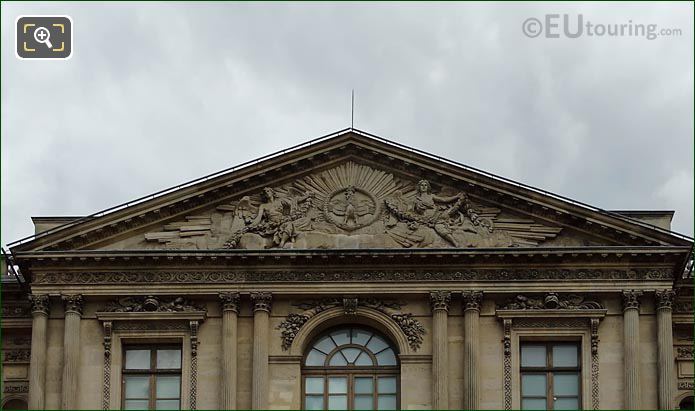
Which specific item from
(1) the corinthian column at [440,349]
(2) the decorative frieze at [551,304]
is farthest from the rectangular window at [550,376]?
(1) the corinthian column at [440,349]

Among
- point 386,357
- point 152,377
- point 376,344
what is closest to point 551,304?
point 386,357

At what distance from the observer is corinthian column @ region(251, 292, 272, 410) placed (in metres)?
52.0

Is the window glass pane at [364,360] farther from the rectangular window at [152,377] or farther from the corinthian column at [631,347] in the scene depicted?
the corinthian column at [631,347]

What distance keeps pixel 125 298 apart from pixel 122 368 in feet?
5.51

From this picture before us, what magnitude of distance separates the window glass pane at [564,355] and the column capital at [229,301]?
303 inches

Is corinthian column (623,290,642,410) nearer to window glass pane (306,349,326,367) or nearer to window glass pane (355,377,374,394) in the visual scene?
window glass pane (355,377,374,394)

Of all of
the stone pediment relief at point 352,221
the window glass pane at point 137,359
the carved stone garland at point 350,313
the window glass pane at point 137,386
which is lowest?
the window glass pane at point 137,386

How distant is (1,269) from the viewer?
55.2 m

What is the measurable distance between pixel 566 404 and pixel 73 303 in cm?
1199

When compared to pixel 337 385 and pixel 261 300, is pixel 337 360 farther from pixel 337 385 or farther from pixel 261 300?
pixel 261 300

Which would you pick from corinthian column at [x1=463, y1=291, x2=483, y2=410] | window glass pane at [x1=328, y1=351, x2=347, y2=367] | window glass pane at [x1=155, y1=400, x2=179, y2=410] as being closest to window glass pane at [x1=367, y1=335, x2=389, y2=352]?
window glass pane at [x1=328, y1=351, x2=347, y2=367]

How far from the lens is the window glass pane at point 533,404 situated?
172 feet

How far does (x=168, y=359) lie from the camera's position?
174ft

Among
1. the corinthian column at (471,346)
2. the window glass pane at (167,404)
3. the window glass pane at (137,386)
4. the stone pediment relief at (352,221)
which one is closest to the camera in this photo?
the corinthian column at (471,346)
